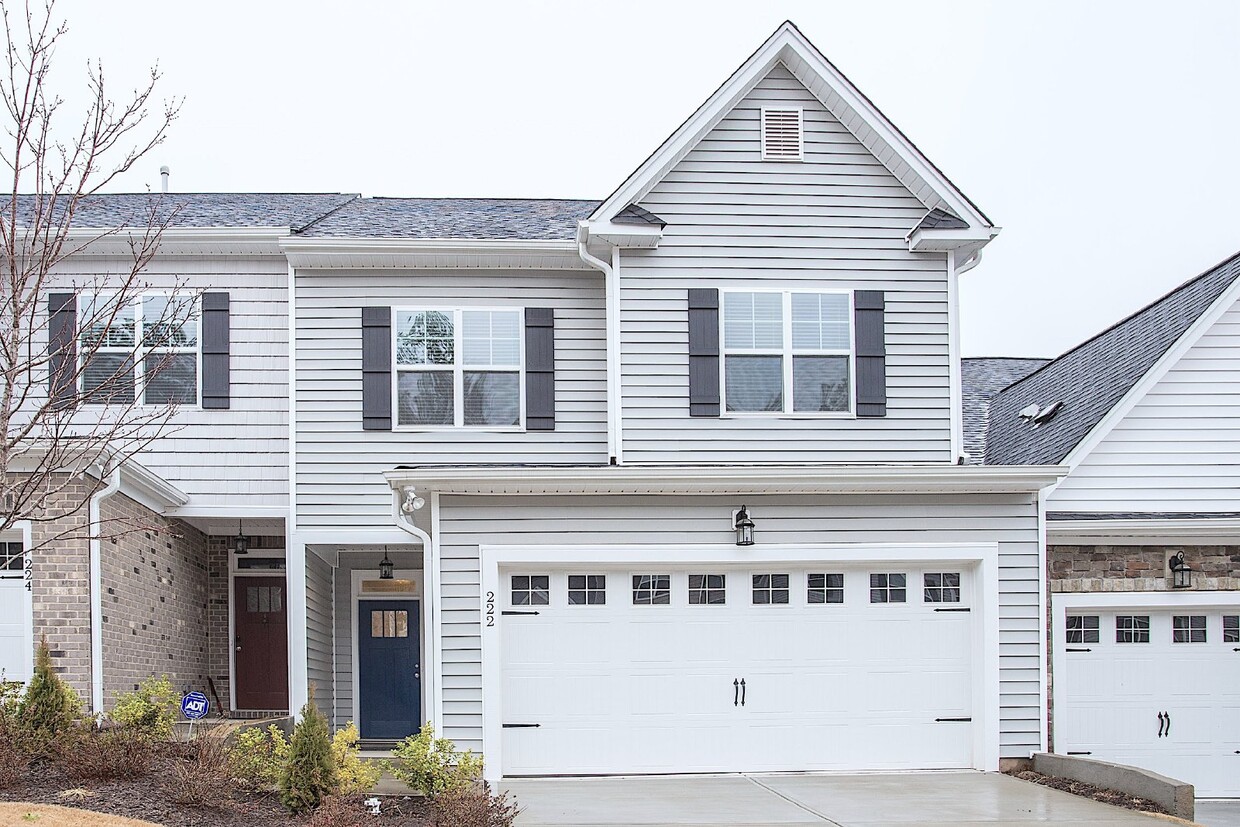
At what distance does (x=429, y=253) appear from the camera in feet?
Result: 52.8

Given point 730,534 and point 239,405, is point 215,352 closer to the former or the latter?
point 239,405

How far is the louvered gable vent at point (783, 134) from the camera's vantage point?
51.1 feet

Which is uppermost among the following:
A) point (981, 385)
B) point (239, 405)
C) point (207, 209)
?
point (207, 209)

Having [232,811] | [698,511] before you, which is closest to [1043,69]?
[698,511]

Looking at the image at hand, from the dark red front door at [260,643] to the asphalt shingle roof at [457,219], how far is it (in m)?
5.12

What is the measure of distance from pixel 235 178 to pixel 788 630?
114 ft

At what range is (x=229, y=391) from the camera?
16.5m

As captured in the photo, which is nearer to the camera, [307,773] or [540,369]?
[307,773]

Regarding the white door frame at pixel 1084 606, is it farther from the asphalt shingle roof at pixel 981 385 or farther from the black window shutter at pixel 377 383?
the black window shutter at pixel 377 383

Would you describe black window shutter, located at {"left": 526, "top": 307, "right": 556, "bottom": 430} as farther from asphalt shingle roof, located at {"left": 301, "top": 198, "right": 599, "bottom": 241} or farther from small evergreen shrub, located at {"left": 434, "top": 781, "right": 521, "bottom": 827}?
small evergreen shrub, located at {"left": 434, "top": 781, "right": 521, "bottom": 827}

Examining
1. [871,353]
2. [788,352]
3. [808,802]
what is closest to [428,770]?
[808,802]

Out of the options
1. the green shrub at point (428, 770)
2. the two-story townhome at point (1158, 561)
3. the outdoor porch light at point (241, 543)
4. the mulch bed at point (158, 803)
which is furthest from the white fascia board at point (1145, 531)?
the outdoor porch light at point (241, 543)

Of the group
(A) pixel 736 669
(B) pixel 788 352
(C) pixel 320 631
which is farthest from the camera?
(C) pixel 320 631

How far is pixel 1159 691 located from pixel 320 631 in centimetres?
996
